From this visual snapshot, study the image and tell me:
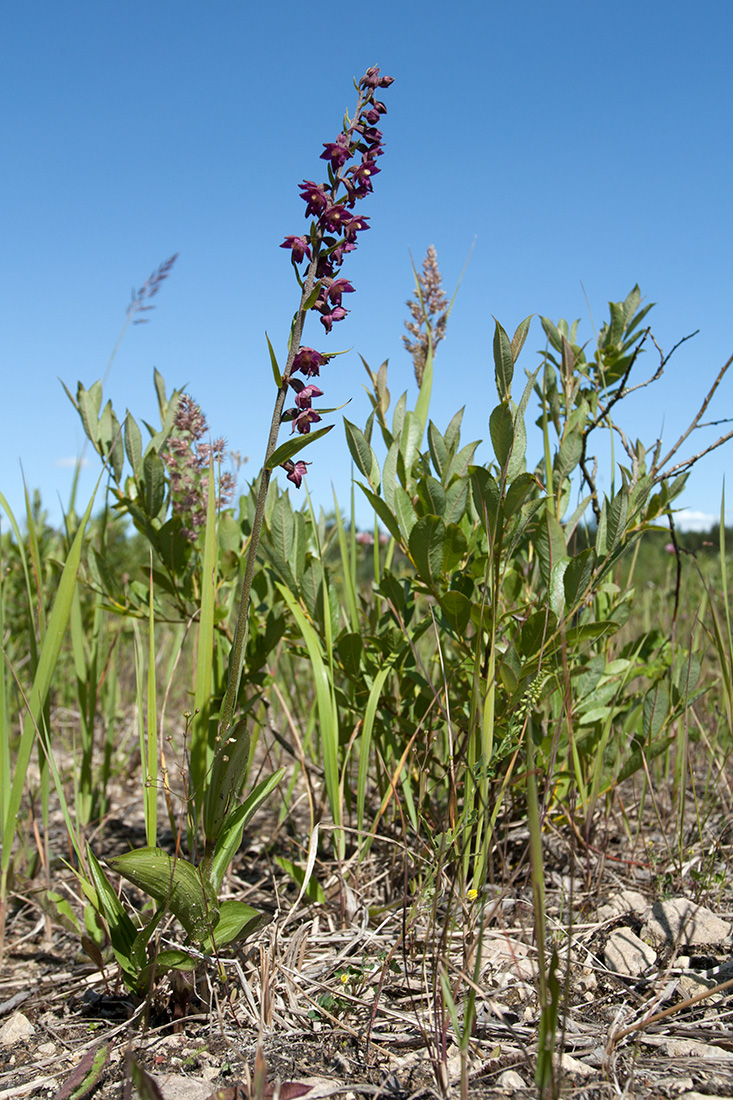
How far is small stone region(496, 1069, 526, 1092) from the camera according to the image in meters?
1.15

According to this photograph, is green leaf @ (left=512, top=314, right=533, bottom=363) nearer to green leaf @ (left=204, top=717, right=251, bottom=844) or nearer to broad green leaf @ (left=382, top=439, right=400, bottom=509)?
broad green leaf @ (left=382, top=439, right=400, bottom=509)

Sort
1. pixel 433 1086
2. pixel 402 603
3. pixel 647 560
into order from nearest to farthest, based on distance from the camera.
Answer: pixel 433 1086, pixel 402 603, pixel 647 560

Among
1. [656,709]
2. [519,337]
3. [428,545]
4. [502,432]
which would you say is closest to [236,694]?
[428,545]

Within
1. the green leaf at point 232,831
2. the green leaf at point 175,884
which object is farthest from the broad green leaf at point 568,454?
the green leaf at point 175,884

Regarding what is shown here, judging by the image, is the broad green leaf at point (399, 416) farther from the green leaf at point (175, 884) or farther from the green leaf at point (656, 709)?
the green leaf at point (175, 884)

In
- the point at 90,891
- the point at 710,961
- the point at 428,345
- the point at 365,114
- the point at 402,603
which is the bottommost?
the point at 710,961

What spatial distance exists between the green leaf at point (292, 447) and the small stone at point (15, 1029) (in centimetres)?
124

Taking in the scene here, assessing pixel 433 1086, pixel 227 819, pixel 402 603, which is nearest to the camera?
pixel 433 1086

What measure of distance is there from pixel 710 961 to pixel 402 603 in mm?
1032

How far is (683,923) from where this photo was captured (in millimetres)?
1583

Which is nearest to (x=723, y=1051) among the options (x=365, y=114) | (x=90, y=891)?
(x=90, y=891)

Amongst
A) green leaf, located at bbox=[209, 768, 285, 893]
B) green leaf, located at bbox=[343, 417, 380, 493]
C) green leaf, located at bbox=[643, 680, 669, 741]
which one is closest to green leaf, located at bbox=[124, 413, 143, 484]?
green leaf, located at bbox=[343, 417, 380, 493]

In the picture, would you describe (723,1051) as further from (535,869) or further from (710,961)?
(535,869)

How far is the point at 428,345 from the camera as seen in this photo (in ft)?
6.53
